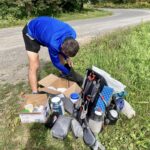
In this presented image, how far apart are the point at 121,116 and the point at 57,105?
97 cm

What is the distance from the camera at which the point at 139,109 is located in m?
4.22

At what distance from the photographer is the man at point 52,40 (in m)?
3.81

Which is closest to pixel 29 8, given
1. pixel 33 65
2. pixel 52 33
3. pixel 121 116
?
pixel 33 65

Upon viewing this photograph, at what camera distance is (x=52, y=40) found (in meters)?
3.99

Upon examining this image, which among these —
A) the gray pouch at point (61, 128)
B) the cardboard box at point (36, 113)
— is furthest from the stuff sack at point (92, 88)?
the cardboard box at point (36, 113)

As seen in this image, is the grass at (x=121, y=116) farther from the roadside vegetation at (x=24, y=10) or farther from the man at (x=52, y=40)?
the roadside vegetation at (x=24, y=10)

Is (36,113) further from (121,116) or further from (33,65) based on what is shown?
(121,116)

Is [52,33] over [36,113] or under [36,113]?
over

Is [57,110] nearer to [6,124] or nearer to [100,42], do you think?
[6,124]

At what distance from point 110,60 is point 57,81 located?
67.6 inches

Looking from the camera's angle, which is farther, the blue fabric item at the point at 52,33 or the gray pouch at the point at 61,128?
the blue fabric item at the point at 52,33

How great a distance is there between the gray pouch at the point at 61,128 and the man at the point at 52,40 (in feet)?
2.98

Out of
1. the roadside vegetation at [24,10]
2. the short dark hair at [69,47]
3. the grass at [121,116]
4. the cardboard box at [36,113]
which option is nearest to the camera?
the grass at [121,116]

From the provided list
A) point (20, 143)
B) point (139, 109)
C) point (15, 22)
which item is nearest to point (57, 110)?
point (20, 143)
